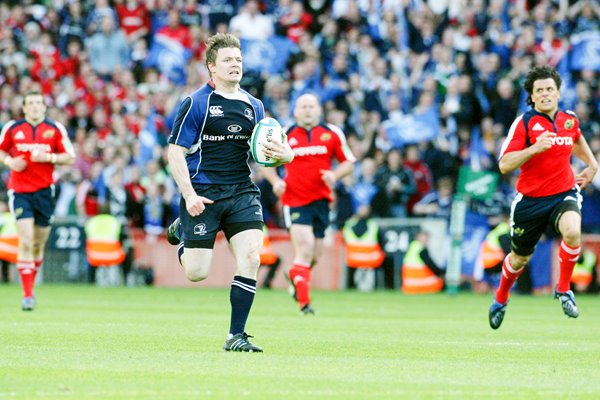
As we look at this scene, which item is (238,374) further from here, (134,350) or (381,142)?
(381,142)

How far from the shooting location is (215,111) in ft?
35.3

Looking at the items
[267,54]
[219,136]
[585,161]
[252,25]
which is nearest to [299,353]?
[219,136]

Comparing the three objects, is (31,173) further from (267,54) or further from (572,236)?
(267,54)

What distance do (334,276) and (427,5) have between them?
21.1 ft

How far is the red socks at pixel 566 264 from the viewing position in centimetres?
1295

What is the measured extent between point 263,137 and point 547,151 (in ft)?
11.6

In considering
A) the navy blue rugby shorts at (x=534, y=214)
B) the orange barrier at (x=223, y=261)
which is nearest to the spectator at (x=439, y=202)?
the orange barrier at (x=223, y=261)

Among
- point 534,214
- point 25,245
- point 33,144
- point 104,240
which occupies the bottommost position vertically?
point 104,240

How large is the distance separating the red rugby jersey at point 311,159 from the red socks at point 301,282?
86 centimetres

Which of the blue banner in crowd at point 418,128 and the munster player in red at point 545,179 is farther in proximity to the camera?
the blue banner in crowd at point 418,128

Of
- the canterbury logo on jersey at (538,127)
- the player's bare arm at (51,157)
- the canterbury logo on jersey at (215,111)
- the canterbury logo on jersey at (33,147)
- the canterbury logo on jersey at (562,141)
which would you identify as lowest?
the player's bare arm at (51,157)

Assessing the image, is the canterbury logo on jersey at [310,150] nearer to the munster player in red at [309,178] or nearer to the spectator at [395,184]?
the munster player in red at [309,178]

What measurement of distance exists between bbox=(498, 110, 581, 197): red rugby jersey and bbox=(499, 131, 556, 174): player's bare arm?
117 millimetres

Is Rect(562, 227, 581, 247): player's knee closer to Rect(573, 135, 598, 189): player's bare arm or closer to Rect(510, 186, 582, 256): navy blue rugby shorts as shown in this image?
Rect(510, 186, 582, 256): navy blue rugby shorts
